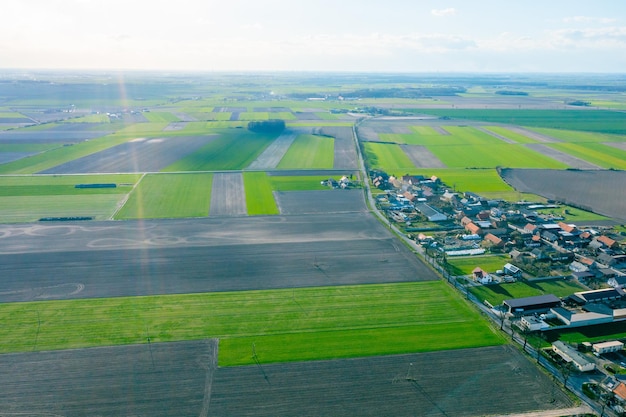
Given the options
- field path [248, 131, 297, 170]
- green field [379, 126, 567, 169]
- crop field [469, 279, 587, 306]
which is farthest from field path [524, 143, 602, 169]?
field path [248, 131, 297, 170]

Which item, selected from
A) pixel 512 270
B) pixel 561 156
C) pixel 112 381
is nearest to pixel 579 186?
pixel 561 156

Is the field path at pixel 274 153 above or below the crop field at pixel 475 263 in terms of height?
above

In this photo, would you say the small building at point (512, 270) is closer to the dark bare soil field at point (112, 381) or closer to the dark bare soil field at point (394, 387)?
the dark bare soil field at point (394, 387)

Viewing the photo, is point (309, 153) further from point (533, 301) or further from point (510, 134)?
point (533, 301)

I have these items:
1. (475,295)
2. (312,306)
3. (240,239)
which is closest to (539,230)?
(475,295)

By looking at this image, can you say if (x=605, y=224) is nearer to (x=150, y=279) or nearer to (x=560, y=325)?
(x=560, y=325)

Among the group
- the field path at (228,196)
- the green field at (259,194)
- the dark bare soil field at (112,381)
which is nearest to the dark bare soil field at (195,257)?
the field path at (228,196)

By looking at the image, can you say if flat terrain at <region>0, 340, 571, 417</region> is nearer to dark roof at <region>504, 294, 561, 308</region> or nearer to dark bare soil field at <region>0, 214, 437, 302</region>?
dark roof at <region>504, 294, 561, 308</region>
